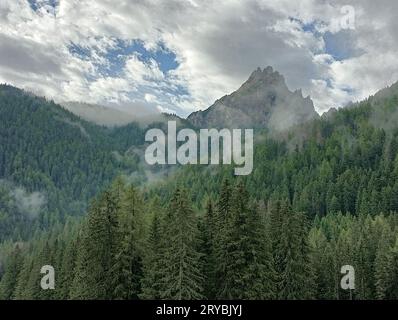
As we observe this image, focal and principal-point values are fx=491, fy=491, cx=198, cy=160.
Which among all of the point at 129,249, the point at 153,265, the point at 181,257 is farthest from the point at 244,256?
the point at 129,249

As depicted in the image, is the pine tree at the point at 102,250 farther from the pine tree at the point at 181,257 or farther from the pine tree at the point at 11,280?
the pine tree at the point at 11,280

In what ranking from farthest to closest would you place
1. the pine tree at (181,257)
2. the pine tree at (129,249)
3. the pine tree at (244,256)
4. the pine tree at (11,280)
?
the pine tree at (11,280) → the pine tree at (129,249) → the pine tree at (244,256) → the pine tree at (181,257)

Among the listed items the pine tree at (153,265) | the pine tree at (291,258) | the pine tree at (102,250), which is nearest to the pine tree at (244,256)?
the pine tree at (153,265)

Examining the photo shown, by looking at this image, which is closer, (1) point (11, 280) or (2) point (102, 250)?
(2) point (102, 250)

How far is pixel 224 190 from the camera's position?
47.2m

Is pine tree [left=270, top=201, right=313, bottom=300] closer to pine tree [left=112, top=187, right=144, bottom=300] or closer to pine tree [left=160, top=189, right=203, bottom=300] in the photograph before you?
pine tree [left=160, top=189, right=203, bottom=300]

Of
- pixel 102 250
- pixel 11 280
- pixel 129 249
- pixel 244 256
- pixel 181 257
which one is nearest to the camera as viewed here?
pixel 181 257

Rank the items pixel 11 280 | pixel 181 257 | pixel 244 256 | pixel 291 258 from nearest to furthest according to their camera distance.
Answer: pixel 181 257 → pixel 244 256 → pixel 291 258 → pixel 11 280

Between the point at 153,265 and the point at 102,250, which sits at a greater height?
the point at 102,250

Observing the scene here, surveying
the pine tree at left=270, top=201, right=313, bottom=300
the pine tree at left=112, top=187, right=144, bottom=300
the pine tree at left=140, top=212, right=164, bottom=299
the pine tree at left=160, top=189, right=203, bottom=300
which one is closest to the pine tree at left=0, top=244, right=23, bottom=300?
the pine tree at left=112, top=187, right=144, bottom=300

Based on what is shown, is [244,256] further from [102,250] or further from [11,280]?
[11,280]

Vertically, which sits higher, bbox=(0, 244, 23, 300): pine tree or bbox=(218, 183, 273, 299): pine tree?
bbox=(218, 183, 273, 299): pine tree

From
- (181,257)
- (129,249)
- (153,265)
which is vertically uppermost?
(129,249)
